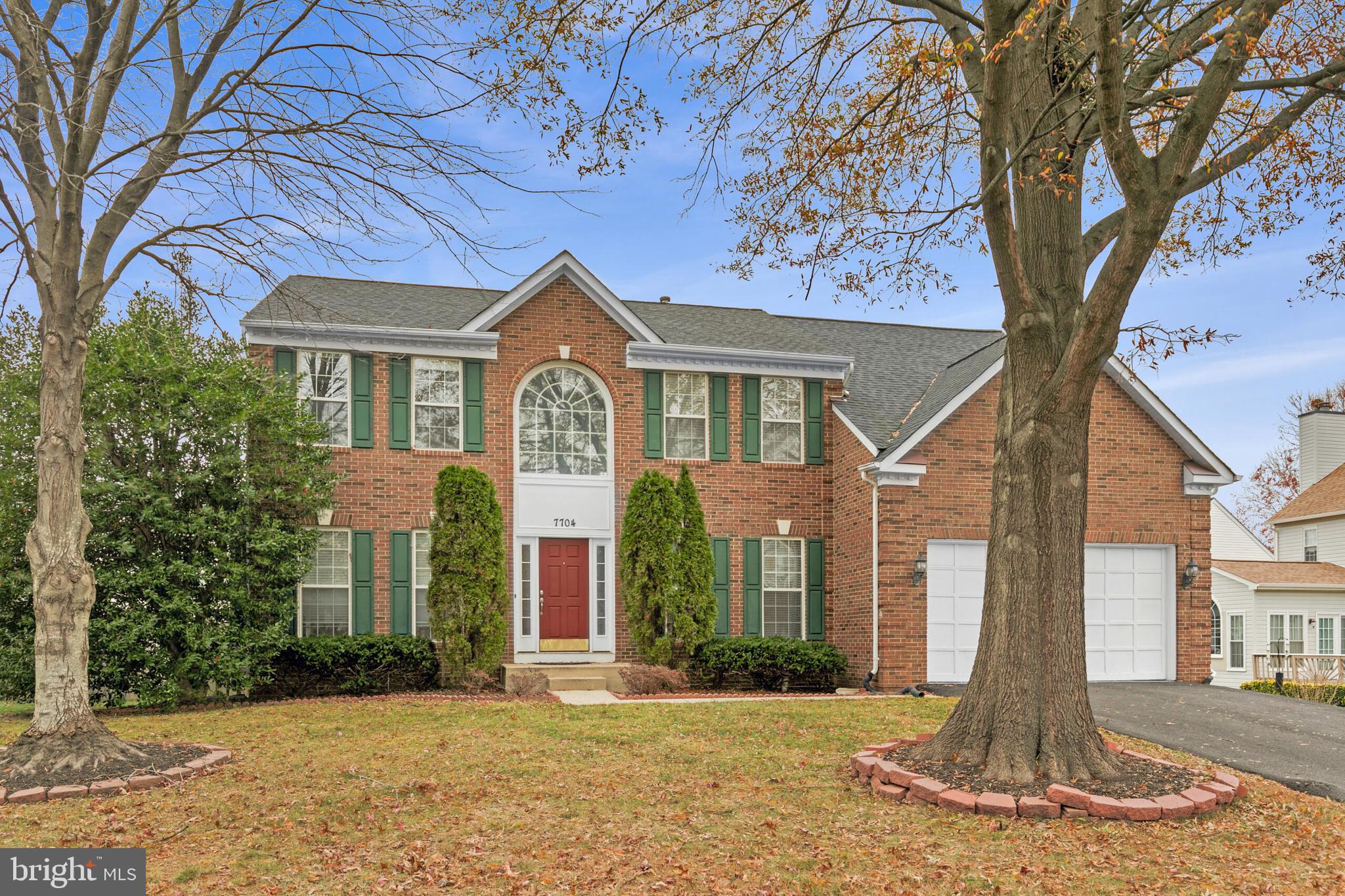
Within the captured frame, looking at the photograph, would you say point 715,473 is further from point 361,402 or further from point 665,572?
point 361,402

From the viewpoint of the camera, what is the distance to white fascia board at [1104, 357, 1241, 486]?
56.4ft

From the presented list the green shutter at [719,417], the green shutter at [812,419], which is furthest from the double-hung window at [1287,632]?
the green shutter at [719,417]

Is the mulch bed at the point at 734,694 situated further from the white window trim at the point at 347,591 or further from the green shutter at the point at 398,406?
the green shutter at the point at 398,406

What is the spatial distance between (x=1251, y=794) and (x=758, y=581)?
10290 mm

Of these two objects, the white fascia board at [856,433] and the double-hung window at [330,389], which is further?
the white fascia board at [856,433]

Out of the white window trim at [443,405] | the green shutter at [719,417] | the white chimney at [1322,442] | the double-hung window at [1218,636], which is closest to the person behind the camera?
the white window trim at [443,405]

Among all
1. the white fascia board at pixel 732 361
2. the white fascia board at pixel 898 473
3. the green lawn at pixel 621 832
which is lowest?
the green lawn at pixel 621 832

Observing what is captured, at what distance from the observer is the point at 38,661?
9008 mm

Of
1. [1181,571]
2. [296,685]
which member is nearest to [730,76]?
[296,685]

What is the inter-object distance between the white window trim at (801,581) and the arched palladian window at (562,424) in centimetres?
322

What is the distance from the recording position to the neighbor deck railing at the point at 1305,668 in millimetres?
18500

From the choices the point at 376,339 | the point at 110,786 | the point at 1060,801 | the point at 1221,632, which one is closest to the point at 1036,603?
the point at 1060,801

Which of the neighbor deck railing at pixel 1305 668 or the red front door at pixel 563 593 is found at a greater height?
the red front door at pixel 563 593

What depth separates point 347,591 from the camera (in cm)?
1641
